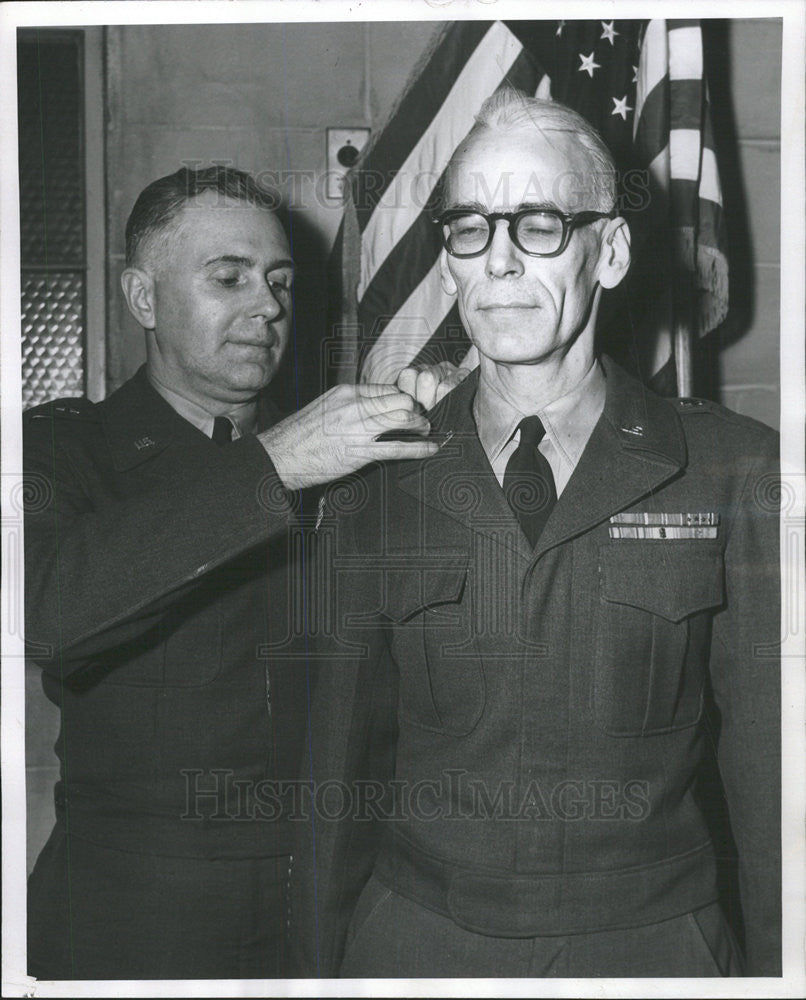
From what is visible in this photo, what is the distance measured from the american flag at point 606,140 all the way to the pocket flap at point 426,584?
0.24 meters

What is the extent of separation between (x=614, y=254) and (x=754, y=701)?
0.59m

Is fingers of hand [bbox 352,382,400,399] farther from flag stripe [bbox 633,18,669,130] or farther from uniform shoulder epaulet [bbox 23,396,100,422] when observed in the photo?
flag stripe [bbox 633,18,669,130]

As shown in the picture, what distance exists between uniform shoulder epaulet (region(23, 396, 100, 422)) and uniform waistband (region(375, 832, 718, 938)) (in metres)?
0.71

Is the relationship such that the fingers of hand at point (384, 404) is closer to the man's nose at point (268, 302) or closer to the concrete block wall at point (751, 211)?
the man's nose at point (268, 302)

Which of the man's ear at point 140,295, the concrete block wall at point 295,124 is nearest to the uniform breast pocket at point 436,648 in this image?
the concrete block wall at point 295,124

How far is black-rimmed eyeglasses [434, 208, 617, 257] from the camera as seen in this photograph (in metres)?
1.20

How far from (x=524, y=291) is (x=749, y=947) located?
0.87 metres

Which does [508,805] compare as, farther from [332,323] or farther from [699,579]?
[332,323]

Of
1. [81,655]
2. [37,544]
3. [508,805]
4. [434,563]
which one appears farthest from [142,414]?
[508,805]

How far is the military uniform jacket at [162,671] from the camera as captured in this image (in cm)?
124

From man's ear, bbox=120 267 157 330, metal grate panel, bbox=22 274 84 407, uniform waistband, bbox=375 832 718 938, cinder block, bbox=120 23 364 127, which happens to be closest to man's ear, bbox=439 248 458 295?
cinder block, bbox=120 23 364 127

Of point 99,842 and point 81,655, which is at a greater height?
point 81,655

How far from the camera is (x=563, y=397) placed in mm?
1229

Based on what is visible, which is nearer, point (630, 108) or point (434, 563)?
point (434, 563)
